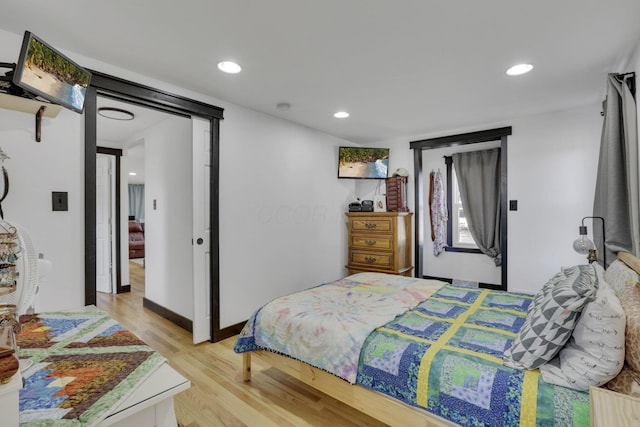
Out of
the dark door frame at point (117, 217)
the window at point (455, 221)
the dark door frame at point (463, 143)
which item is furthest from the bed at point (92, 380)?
the window at point (455, 221)

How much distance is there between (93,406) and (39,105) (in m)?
1.81

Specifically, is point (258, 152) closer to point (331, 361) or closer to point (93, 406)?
point (331, 361)

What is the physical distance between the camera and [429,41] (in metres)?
1.94

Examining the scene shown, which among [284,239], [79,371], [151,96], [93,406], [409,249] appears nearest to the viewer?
[93,406]

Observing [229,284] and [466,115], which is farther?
[466,115]

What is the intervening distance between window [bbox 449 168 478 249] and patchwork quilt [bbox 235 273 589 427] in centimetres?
315

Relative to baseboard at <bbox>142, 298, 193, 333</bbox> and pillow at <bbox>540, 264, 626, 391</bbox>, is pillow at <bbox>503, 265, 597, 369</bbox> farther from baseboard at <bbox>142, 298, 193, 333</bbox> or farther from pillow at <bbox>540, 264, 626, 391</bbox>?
baseboard at <bbox>142, 298, 193, 333</bbox>

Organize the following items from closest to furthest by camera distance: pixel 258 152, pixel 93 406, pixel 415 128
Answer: pixel 93 406 → pixel 258 152 → pixel 415 128

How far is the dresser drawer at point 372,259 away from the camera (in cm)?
401

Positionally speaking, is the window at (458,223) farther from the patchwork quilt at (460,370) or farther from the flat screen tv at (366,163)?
the patchwork quilt at (460,370)

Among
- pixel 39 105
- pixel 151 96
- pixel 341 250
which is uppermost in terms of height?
pixel 151 96

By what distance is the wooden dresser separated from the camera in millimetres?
3982

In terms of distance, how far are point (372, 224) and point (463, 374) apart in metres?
2.86

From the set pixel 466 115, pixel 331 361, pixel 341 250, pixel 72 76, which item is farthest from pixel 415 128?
pixel 72 76
